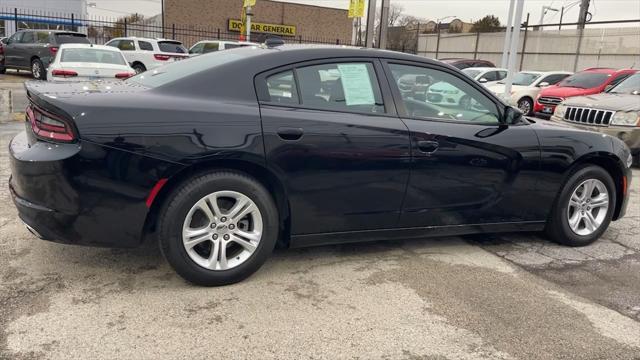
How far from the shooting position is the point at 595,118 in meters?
8.37

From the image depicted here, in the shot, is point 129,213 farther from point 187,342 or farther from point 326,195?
point 326,195

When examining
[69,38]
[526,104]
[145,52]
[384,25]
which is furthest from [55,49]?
[526,104]

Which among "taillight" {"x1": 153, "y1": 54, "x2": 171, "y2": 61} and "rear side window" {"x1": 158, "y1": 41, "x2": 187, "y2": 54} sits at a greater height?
"rear side window" {"x1": 158, "y1": 41, "x2": 187, "y2": 54}

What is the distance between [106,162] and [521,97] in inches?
613

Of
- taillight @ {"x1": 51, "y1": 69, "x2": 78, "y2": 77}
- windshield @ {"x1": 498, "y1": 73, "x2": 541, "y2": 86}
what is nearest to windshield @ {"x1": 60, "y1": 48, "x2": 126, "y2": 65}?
taillight @ {"x1": 51, "y1": 69, "x2": 78, "y2": 77}

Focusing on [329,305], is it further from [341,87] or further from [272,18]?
[272,18]

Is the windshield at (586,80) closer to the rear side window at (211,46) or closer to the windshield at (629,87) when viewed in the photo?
the windshield at (629,87)

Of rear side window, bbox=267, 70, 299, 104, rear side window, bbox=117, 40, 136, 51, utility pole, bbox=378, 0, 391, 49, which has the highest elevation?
utility pole, bbox=378, 0, 391, 49

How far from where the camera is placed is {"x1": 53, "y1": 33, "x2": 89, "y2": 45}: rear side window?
1841 centimetres

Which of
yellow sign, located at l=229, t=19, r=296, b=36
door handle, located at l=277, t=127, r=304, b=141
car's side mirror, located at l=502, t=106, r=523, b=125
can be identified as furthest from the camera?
yellow sign, located at l=229, t=19, r=296, b=36

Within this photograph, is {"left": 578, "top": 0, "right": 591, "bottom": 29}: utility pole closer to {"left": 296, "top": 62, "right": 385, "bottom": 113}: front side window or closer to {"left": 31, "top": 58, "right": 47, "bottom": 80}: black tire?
{"left": 31, "top": 58, "right": 47, "bottom": 80}: black tire

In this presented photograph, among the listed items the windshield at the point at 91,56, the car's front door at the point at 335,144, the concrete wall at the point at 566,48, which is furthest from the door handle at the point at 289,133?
the concrete wall at the point at 566,48

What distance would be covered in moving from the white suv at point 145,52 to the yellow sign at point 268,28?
63.8 ft

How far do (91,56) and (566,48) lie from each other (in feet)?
72.8
